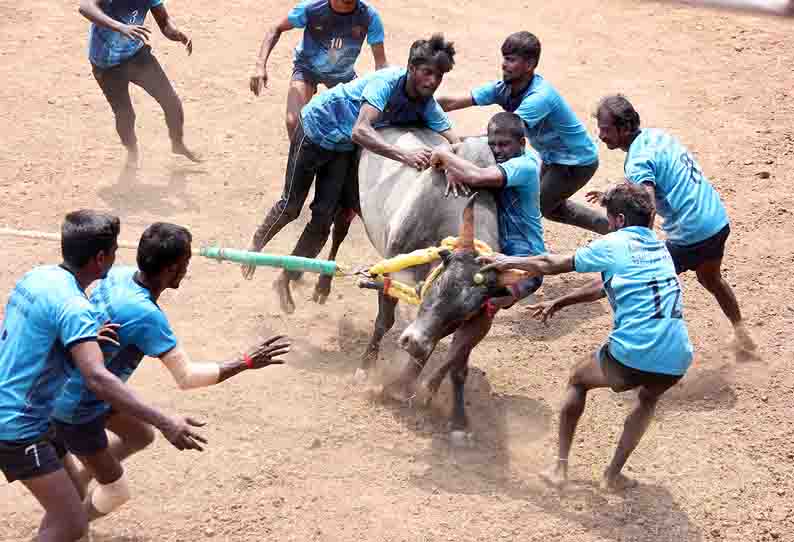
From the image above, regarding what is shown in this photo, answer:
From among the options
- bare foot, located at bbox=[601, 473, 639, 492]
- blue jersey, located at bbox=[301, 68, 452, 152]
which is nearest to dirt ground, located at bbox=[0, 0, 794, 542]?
bare foot, located at bbox=[601, 473, 639, 492]

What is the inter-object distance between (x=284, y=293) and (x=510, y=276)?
2.61 m

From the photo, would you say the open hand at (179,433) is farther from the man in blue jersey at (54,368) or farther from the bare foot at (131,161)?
the bare foot at (131,161)

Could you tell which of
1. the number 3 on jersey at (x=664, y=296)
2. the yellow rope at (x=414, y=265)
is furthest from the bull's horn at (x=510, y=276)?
the number 3 on jersey at (x=664, y=296)

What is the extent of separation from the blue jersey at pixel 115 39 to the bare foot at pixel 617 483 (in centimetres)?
581

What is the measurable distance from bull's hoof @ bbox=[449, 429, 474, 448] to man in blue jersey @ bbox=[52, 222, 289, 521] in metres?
2.13

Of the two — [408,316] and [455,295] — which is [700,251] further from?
[408,316]

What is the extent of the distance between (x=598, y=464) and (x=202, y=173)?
534 centimetres

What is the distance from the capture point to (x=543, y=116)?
748cm

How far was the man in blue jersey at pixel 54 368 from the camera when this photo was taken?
423 centimetres

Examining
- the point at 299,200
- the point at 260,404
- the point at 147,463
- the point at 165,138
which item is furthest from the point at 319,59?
the point at 147,463

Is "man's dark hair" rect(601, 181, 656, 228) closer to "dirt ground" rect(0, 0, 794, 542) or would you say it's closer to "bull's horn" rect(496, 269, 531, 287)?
"bull's horn" rect(496, 269, 531, 287)

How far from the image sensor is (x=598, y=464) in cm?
636

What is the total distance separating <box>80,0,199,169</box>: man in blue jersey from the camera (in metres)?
8.99

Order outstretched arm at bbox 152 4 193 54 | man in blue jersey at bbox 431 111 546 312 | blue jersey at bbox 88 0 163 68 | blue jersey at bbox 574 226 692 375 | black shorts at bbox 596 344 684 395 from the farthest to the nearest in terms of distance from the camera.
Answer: outstretched arm at bbox 152 4 193 54
blue jersey at bbox 88 0 163 68
man in blue jersey at bbox 431 111 546 312
black shorts at bbox 596 344 684 395
blue jersey at bbox 574 226 692 375
